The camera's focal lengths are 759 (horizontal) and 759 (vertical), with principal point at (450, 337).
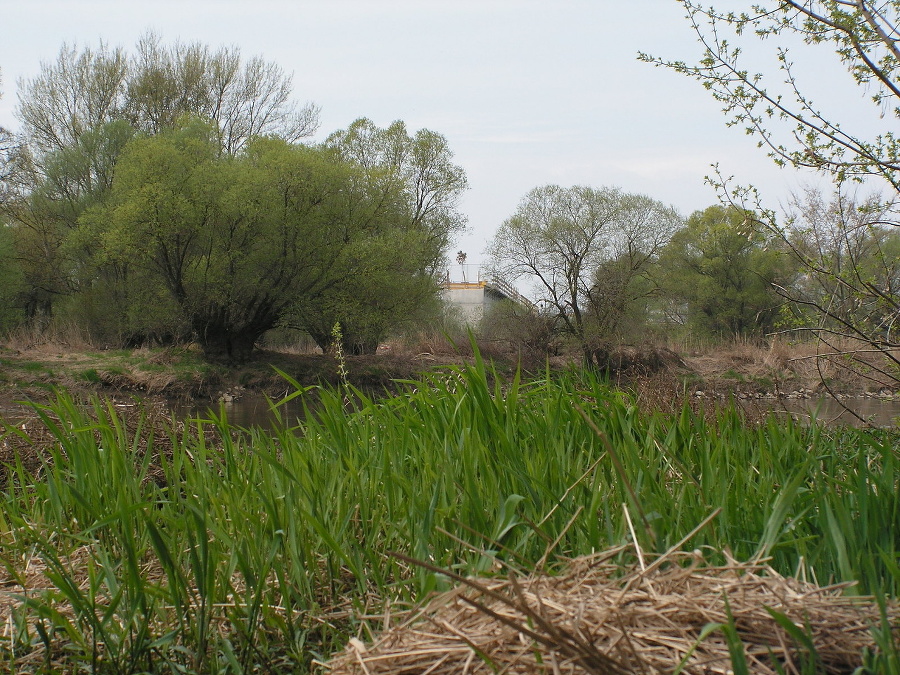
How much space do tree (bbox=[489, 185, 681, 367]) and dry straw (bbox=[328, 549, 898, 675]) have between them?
2369 cm

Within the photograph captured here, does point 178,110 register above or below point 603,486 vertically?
above

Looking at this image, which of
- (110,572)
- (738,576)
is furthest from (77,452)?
(738,576)

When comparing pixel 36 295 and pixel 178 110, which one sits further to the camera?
pixel 178 110

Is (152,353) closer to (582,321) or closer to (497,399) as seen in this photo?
(582,321)

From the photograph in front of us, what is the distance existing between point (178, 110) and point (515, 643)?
37.4m

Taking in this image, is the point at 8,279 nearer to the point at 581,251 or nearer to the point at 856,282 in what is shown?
the point at 581,251

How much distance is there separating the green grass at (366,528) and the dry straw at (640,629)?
5.4 inches

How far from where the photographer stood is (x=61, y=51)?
32.9 metres

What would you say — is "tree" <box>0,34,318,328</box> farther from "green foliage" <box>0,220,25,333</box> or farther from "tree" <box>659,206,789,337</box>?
"tree" <box>659,206,789,337</box>

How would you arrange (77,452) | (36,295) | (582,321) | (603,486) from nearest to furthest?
(603,486) < (77,452) < (582,321) < (36,295)

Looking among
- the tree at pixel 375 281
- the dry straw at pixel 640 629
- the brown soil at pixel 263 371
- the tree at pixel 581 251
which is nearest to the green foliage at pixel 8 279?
the brown soil at pixel 263 371

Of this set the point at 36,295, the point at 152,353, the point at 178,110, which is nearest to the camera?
the point at 152,353

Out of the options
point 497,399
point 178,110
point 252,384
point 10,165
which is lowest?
point 252,384

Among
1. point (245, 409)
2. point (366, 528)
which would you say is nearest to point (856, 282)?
point (366, 528)
